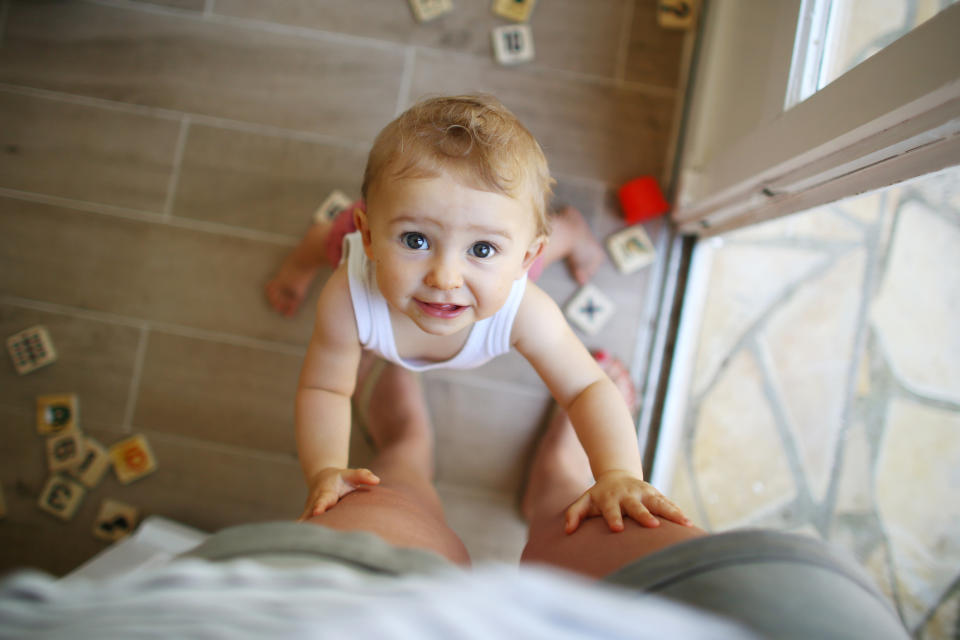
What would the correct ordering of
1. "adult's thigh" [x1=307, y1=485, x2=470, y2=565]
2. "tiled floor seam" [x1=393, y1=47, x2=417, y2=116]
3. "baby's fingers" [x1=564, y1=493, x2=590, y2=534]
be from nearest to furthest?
"adult's thigh" [x1=307, y1=485, x2=470, y2=565]
"baby's fingers" [x1=564, y1=493, x2=590, y2=534]
"tiled floor seam" [x1=393, y1=47, x2=417, y2=116]

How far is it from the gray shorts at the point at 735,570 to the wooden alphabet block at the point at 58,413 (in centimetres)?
111

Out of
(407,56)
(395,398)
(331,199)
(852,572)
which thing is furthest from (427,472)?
(407,56)

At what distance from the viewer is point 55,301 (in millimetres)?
1375

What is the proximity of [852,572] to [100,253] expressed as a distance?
1.57 m

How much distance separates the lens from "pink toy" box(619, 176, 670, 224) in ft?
4.19

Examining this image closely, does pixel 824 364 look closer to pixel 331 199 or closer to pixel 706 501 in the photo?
pixel 706 501

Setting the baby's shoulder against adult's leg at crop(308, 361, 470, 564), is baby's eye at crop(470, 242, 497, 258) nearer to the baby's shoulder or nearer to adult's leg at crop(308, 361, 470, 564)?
the baby's shoulder

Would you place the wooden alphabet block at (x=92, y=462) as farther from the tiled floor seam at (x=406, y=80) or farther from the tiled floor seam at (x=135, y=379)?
the tiled floor seam at (x=406, y=80)

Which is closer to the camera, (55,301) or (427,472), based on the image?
(427,472)

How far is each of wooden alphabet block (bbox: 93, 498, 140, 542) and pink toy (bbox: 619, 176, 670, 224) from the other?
1.39 metres

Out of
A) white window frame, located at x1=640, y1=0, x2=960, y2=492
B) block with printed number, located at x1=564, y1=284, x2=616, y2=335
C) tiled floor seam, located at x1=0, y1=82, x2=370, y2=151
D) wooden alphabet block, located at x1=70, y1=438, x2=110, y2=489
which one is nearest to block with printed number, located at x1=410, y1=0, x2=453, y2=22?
tiled floor seam, located at x1=0, y1=82, x2=370, y2=151

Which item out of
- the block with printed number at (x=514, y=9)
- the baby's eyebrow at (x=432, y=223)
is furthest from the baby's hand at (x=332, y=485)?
the block with printed number at (x=514, y=9)

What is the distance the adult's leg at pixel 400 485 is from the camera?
70 cm

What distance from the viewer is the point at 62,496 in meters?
1.37
